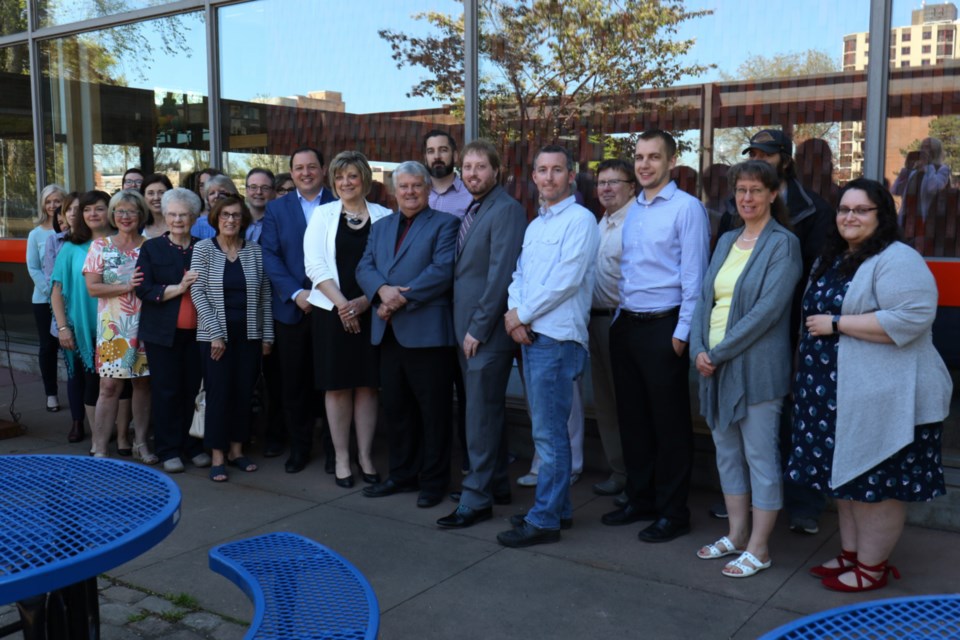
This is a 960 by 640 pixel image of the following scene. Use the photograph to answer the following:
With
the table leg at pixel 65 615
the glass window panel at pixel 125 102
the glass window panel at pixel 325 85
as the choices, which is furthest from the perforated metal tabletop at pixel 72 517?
the glass window panel at pixel 125 102

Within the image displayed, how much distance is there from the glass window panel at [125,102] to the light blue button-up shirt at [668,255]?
14.5 ft

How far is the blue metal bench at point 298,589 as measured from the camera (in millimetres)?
2326

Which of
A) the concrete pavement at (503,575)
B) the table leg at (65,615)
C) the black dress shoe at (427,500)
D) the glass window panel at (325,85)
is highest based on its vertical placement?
the glass window panel at (325,85)

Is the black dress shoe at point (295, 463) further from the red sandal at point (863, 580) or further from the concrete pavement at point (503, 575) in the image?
the red sandal at point (863, 580)

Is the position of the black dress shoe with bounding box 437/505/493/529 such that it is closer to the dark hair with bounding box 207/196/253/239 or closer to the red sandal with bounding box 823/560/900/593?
the red sandal with bounding box 823/560/900/593

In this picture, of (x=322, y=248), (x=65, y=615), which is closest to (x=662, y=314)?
(x=322, y=248)

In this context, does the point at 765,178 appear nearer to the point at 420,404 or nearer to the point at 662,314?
the point at 662,314

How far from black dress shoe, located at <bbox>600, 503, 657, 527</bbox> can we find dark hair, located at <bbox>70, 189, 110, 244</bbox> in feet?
11.6

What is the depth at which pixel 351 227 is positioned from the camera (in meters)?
4.89

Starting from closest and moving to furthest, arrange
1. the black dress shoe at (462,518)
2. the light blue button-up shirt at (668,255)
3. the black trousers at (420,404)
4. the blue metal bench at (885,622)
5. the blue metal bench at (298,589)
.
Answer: the blue metal bench at (885,622), the blue metal bench at (298,589), the light blue button-up shirt at (668,255), the black dress shoe at (462,518), the black trousers at (420,404)

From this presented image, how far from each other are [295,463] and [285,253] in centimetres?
123

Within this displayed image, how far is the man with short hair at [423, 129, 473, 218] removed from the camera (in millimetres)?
5004

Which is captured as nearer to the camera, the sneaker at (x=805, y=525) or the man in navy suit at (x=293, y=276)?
the sneaker at (x=805, y=525)

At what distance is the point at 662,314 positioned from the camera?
4.03 meters
